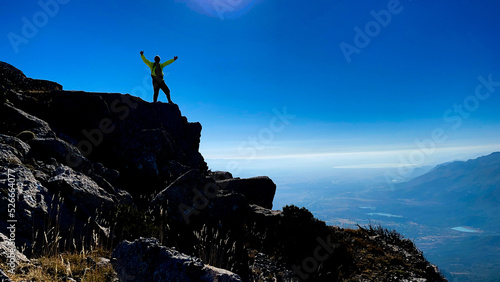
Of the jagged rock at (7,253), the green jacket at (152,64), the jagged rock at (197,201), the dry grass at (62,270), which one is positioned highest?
the green jacket at (152,64)

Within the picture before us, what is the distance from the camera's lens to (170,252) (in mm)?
4043

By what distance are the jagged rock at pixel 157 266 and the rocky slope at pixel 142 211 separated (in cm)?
2

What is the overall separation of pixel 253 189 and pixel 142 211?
9490 millimetres

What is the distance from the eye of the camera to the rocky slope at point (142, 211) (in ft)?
18.8

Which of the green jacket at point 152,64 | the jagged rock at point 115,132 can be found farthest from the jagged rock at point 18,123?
the green jacket at point 152,64

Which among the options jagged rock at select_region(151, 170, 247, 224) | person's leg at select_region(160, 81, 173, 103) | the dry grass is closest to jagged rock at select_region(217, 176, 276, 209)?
jagged rock at select_region(151, 170, 247, 224)

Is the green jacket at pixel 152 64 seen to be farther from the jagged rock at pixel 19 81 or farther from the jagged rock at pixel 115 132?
the jagged rock at pixel 19 81

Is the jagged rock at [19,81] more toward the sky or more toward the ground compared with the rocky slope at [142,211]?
more toward the sky

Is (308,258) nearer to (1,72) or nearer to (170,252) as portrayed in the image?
(170,252)

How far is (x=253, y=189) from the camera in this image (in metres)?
17.9

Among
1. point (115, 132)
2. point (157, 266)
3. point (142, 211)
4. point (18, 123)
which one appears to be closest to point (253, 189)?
point (142, 211)

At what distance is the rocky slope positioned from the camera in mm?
5719

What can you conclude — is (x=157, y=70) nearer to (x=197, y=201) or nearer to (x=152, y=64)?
(x=152, y=64)

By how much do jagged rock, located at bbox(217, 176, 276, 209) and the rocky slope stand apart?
84mm
